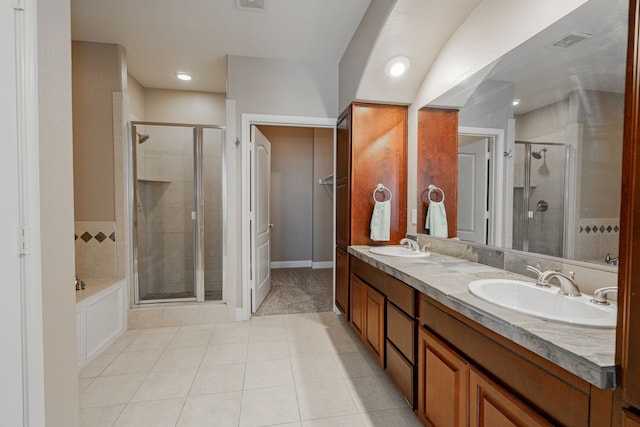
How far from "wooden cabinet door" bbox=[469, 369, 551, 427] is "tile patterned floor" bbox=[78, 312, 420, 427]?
0.73 meters

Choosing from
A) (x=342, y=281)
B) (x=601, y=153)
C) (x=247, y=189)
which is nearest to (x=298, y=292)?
(x=342, y=281)

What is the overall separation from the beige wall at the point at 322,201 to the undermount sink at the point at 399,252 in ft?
9.50

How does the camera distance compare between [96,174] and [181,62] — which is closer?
[96,174]

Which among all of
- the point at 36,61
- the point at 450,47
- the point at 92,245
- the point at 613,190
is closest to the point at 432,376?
the point at 613,190

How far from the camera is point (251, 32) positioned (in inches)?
100

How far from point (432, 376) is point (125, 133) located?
3266 mm

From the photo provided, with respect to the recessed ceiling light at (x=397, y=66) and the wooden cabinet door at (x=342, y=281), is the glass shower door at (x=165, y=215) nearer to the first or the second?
the wooden cabinet door at (x=342, y=281)

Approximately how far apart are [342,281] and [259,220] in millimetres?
1177

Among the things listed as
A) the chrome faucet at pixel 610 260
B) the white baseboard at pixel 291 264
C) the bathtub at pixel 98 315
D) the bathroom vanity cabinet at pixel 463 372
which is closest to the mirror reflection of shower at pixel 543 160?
the chrome faucet at pixel 610 260

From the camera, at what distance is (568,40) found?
130cm

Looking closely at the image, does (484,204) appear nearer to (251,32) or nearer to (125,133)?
(251,32)

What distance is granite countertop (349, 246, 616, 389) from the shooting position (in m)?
0.68

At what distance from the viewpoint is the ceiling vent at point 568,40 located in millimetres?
1244

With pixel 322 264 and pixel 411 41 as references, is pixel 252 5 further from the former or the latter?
pixel 322 264
